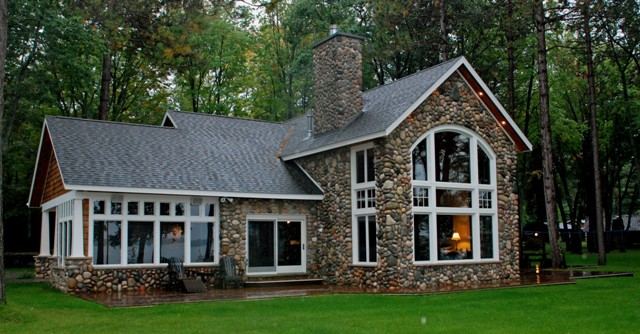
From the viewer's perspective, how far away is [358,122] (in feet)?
55.6

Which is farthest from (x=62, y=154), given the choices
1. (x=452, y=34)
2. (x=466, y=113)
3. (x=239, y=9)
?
(x=452, y=34)

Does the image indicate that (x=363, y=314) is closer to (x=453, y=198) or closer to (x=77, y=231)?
(x=453, y=198)

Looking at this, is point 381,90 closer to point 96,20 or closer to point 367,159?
point 367,159

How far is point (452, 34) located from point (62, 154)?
1946 cm

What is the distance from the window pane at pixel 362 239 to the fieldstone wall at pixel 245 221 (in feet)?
6.53

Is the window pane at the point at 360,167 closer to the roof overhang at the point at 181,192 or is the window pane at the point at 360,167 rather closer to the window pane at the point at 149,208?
the roof overhang at the point at 181,192

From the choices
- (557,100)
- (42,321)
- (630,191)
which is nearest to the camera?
(42,321)

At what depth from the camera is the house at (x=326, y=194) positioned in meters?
15.0

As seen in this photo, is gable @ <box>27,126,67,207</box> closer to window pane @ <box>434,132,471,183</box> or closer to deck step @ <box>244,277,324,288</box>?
deck step @ <box>244,277,324,288</box>

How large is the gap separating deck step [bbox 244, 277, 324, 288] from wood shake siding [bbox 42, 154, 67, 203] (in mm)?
5456

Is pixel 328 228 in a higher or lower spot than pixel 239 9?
lower

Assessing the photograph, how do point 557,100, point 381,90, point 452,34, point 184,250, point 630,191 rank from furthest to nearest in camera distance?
point 630,191 < point 557,100 < point 452,34 < point 381,90 < point 184,250

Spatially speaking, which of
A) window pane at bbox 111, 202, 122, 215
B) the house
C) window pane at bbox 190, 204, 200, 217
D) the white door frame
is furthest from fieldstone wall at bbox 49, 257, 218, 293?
the white door frame

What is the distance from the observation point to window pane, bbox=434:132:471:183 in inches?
623
